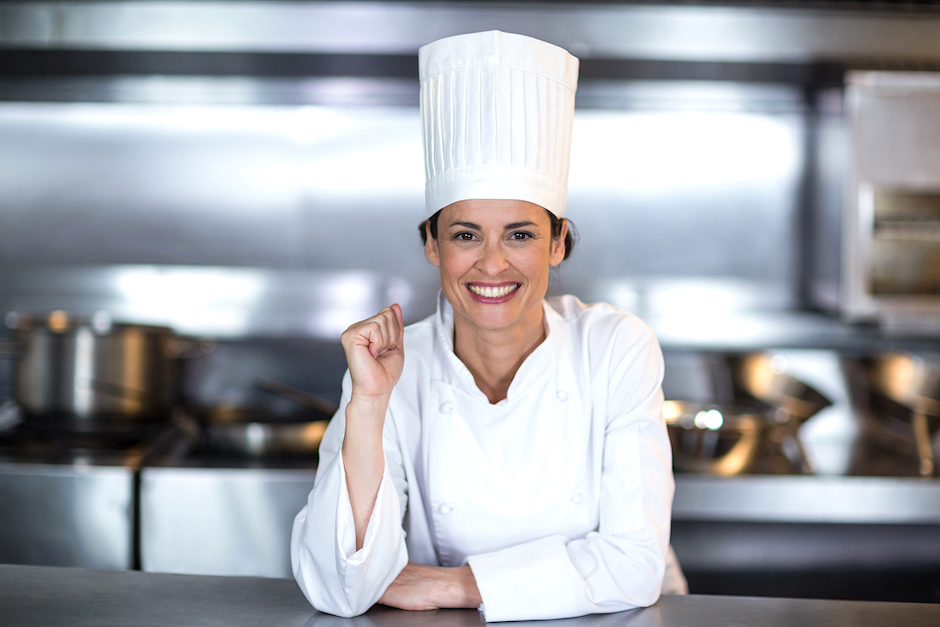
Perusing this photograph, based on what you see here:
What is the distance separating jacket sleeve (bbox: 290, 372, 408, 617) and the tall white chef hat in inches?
18.3

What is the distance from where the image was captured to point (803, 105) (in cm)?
270

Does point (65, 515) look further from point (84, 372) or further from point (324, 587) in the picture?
point (324, 587)

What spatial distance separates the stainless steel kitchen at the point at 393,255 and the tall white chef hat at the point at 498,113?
0.84m

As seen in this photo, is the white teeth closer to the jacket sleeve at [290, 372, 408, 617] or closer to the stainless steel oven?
the jacket sleeve at [290, 372, 408, 617]

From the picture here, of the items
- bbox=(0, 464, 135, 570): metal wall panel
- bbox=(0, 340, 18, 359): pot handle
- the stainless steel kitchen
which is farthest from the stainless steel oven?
bbox=(0, 340, 18, 359): pot handle

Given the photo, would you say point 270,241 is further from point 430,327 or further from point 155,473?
point 430,327

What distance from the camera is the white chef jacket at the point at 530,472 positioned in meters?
1.14

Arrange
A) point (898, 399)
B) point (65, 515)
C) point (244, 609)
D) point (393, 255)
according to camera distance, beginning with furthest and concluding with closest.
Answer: point (393, 255) → point (898, 399) → point (65, 515) → point (244, 609)

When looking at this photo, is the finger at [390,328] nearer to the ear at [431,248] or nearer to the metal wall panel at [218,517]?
the ear at [431,248]

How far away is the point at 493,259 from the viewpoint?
1.24 meters

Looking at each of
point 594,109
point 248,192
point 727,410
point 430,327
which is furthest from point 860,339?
point 248,192

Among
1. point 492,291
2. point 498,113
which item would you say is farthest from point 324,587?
point 498,113

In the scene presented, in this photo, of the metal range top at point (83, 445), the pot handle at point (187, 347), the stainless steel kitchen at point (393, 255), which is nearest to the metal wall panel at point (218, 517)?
the stainless steel kitchen at point (393, 255)

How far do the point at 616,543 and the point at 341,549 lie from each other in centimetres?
40
